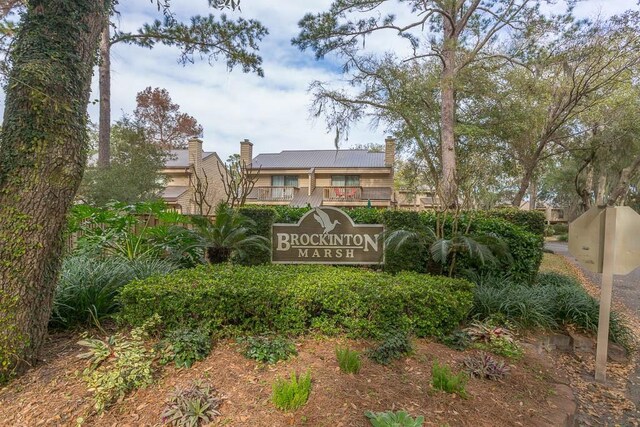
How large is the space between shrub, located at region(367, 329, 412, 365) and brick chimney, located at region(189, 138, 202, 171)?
19.2 m

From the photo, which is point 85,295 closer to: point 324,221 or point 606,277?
point 324,221

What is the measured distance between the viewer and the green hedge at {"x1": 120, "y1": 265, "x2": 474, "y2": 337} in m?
2.91

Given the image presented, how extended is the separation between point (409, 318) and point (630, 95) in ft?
47.5

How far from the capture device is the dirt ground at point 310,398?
6.61ft

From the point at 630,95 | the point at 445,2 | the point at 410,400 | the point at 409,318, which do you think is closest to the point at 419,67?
the point at 445,2

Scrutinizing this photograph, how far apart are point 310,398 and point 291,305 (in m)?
0.99

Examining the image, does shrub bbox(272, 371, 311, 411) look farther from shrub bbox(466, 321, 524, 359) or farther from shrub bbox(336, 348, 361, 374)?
shrub bbox(466, 321, 524, 359)

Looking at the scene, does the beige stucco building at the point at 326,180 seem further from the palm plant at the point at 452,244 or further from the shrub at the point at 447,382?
the shrub at the point at 447,382

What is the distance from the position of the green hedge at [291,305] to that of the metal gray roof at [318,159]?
783 inches

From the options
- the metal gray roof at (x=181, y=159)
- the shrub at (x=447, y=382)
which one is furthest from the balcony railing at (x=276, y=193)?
the shrub at (x=447, y=382)

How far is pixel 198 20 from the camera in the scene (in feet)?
19.4

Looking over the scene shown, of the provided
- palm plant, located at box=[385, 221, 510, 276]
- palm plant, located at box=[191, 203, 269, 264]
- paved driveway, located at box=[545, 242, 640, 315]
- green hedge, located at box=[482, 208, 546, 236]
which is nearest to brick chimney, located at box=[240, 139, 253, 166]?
palm plant, located at box=[191, 203, 269, 264]

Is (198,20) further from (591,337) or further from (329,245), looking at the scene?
(591,337)

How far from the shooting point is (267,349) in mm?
2643
